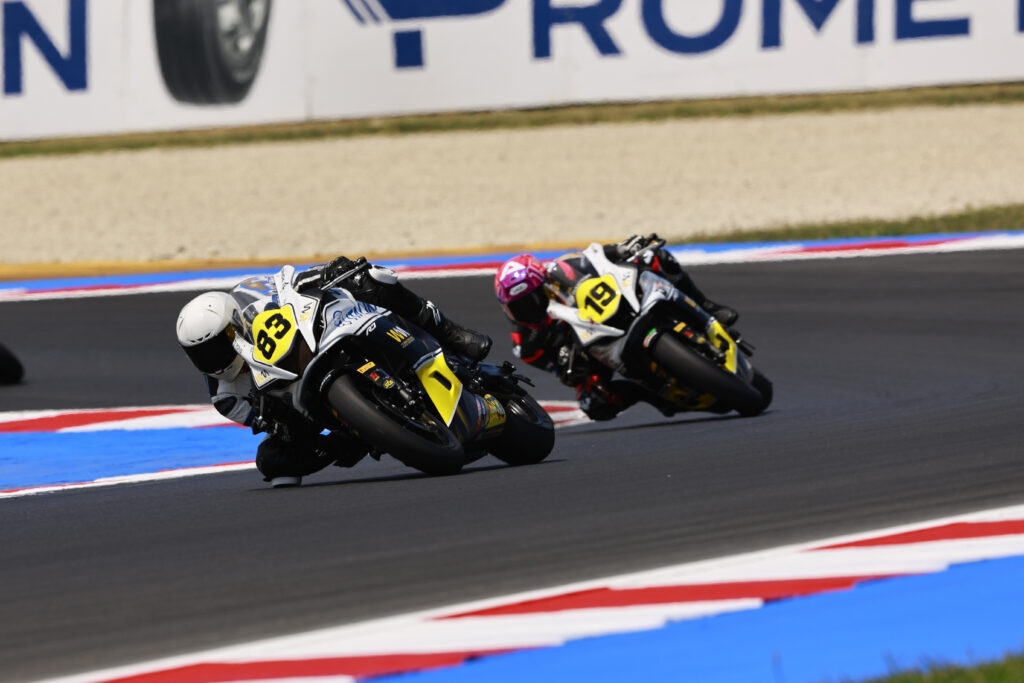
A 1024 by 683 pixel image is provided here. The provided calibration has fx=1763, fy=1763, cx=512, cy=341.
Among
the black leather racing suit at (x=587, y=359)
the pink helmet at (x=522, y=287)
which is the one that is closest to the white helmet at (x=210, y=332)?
the pink helmet at (x=522, y=287)

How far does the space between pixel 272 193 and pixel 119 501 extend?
618 inches

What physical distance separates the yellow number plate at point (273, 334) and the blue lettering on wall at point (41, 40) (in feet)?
58.2

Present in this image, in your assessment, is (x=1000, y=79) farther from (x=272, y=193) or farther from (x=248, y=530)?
(x=248, y=530)

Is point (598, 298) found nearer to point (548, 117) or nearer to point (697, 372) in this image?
point (697, 372)

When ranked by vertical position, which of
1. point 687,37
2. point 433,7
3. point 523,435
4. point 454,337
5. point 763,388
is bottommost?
point 763,388

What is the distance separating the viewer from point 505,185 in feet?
72.2

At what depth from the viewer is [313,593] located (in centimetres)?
493

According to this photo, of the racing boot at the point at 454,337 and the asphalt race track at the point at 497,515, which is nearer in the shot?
the asphalt race track at the point at 497,515

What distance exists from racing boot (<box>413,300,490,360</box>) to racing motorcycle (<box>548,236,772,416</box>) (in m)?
1.75

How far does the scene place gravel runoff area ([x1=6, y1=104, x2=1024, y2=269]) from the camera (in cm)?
1919

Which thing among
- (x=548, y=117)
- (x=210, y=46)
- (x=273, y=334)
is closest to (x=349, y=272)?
(x=273, y=334)

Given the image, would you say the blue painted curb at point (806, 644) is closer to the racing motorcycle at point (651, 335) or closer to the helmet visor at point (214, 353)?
the helmet visor at point (214, 353)

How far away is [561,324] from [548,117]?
1489 cm

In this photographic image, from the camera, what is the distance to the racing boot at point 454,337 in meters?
7.29
